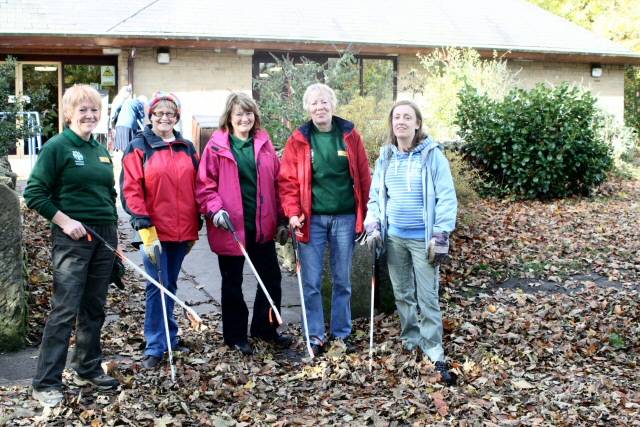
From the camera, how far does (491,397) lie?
15.0 ft

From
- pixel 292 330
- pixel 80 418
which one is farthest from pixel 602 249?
pixel 80 418

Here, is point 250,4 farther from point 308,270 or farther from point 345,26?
point 308,270

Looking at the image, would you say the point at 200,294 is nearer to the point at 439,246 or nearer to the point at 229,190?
the point at 229,190

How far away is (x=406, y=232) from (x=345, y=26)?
41.4 feet

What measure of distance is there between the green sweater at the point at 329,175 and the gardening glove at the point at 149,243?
1.11 meters

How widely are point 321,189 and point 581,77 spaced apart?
15912 mm

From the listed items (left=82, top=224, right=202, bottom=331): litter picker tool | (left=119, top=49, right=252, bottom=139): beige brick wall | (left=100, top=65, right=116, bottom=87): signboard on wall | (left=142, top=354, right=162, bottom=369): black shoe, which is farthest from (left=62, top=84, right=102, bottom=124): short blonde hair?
(left=100, top=65, right=116, bottom=87): signboard on wall

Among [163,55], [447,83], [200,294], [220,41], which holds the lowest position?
[200,294]

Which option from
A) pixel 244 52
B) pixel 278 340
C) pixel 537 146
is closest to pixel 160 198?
pixel 278 340

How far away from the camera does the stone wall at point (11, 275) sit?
16.8ft

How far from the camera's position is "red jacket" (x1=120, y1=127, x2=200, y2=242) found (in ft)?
15.8

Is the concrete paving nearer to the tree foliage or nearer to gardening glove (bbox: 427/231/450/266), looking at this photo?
gardening glove (bbox: 427/231/450/266)

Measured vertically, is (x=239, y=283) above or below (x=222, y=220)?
below

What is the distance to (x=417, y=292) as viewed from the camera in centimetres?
504
